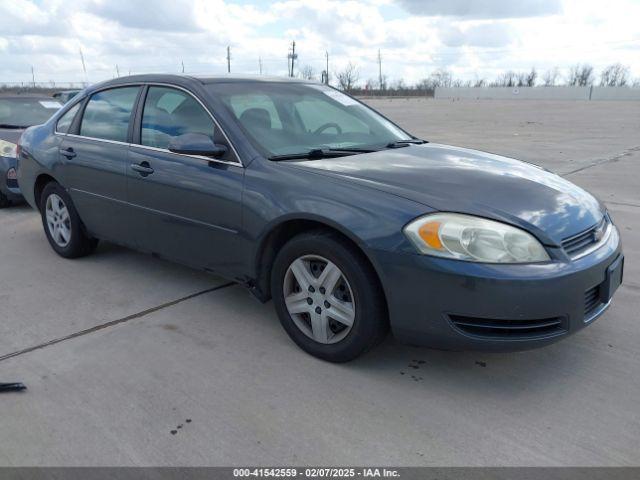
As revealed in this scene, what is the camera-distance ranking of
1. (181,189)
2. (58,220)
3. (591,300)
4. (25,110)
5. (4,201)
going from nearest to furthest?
(591,300) < (181,189) < (58,220) < (4,201) < (25,110)

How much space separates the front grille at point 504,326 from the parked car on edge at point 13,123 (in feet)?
20.6

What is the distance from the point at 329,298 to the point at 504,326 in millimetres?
896

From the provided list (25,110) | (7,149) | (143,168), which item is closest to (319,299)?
(143,168)

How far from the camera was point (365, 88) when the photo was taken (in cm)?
10262

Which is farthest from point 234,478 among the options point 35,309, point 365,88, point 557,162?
point 365,88

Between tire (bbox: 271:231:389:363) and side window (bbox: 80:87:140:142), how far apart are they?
1.87 metres

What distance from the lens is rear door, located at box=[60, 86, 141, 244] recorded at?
4289mm

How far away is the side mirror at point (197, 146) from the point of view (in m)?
3.43

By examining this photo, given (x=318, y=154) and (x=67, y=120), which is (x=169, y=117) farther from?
(x=67, y=120)

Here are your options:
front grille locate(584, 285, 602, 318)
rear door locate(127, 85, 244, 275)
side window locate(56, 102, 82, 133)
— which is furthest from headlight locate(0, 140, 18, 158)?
front grille locate(584, 285, 602, 318)

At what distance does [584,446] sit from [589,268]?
0.83 metres

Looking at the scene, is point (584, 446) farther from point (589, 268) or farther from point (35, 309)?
point (35, 309)

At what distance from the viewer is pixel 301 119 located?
3.95m

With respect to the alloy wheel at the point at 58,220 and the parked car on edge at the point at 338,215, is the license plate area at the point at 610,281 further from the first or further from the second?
the alloy wheel at the point at 58,220
